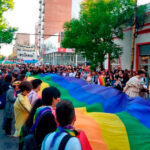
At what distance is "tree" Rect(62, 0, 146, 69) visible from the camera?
59.3 ft

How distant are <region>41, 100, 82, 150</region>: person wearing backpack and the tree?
15962 mm

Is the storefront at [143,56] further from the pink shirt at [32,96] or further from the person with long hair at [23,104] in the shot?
the person with long hair at [23,104]

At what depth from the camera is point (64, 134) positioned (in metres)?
2.18

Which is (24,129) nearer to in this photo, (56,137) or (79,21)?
(56,137)

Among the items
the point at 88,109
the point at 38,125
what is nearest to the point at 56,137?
the point at 38,125

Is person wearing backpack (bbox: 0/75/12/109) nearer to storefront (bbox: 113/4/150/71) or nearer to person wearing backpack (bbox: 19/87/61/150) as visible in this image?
person wearing backpack (bbox: 19/87/61/150)

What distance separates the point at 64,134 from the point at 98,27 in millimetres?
17166

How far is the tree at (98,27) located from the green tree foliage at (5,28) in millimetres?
12359

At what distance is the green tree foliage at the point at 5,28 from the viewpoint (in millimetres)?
28438

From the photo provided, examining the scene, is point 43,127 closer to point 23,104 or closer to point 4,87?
point 23,104

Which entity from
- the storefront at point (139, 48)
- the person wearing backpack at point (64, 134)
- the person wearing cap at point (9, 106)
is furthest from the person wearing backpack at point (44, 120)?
the storefront at point (139, 48)

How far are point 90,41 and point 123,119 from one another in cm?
1508

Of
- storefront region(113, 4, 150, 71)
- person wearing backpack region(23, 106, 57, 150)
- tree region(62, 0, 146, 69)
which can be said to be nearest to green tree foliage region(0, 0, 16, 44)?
tree region(62, 0, 146, 69)

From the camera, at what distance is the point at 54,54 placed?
53.5 m
